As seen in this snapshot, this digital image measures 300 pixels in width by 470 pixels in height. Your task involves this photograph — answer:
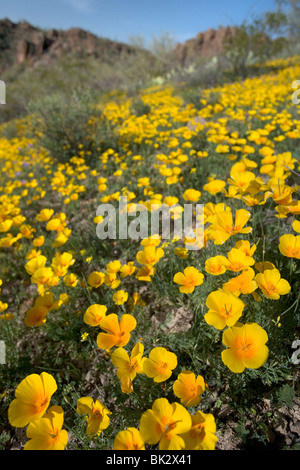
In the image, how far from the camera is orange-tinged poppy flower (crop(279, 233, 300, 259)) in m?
1.40

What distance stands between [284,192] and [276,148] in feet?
8.84

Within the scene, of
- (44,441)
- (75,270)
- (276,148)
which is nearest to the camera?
(44,441)

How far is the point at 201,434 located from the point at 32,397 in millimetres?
803

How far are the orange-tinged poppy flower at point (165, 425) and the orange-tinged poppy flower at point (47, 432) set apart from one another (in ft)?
1.09

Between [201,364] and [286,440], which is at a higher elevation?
[201,364]

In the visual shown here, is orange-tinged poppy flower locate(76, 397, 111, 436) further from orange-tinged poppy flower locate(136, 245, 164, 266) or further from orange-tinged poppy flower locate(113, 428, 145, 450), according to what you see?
orange-tinged poppy flower locate(136, 245, 164, 266)

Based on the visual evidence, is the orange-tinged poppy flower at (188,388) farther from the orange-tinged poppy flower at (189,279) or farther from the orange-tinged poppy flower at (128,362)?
the orange-tinged poppy flower at (189,279)

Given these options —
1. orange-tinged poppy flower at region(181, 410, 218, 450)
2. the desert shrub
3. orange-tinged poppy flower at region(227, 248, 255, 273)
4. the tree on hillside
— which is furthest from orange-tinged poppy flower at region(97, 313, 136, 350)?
the tree on hillside

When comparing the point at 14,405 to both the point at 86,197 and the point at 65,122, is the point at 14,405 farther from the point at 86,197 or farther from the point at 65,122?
the point at 65,122

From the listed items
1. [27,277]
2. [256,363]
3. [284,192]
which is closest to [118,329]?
[256,363]

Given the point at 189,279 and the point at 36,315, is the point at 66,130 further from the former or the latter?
the point at 189,279

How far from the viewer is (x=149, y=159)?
443 centimetres

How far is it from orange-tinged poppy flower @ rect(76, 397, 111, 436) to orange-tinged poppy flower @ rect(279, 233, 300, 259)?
122 cm

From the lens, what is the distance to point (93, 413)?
1.20 m
